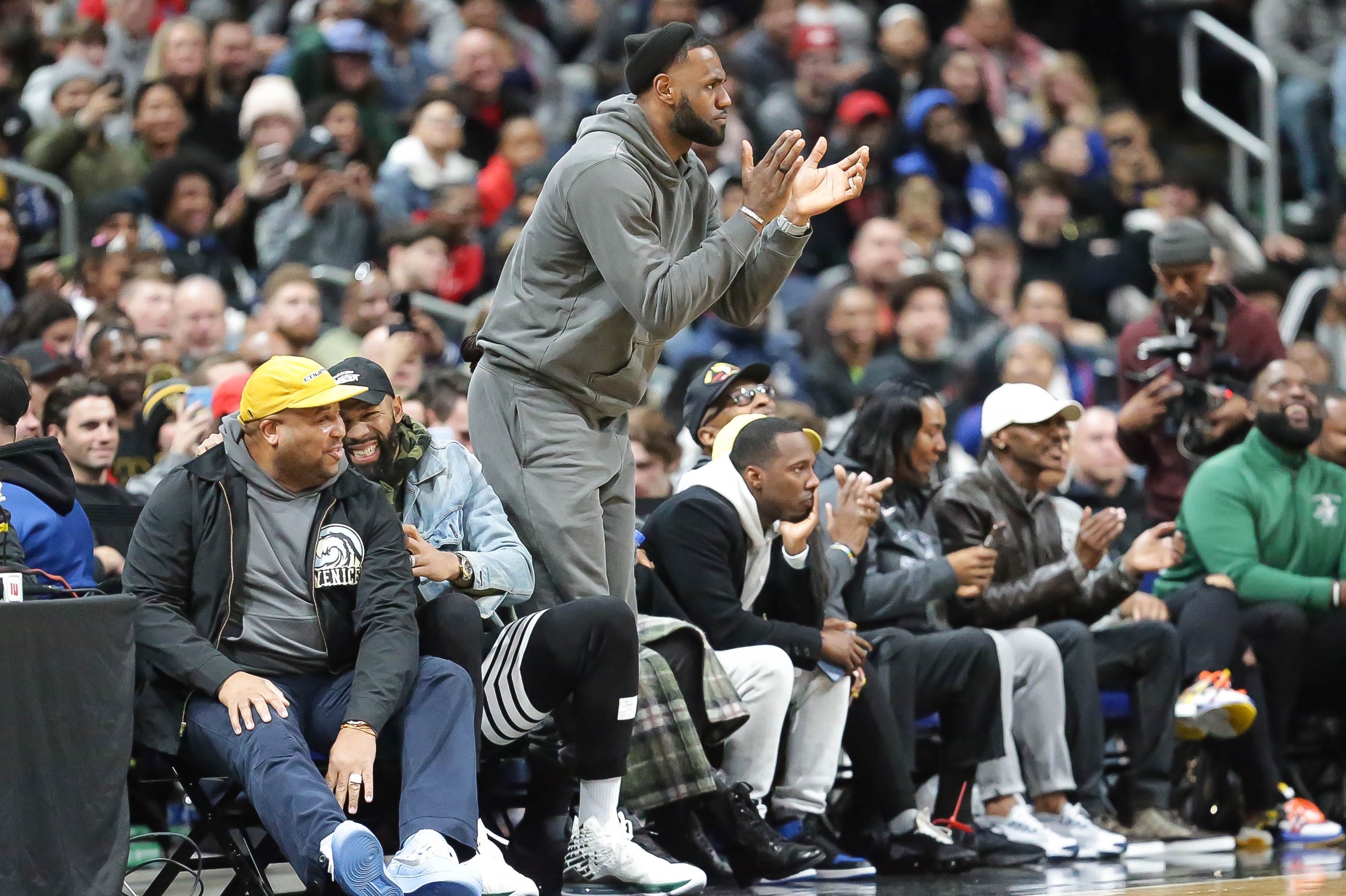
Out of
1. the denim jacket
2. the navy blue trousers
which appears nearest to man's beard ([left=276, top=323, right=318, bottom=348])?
the denim jacket

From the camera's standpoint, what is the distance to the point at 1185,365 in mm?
7977

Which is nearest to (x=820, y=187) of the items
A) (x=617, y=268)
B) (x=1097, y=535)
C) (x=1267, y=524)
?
(x=617, y=268)

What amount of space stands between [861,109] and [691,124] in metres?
7.24

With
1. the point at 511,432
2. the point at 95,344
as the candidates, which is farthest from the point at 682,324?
the point at 95,344

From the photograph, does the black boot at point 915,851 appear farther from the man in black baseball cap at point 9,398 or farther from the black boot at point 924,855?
the man in black baseball cap at point 9,398

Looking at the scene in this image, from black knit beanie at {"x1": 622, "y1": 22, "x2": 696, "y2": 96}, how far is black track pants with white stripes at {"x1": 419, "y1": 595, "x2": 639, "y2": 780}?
1.36 meters

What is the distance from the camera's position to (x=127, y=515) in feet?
19.8

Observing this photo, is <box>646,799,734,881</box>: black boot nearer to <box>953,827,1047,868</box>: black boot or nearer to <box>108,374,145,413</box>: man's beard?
<box>953,827,1047,868</box>: black boot

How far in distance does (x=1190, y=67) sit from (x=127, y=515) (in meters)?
9.42

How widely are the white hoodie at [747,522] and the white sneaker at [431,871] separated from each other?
5.91 ft

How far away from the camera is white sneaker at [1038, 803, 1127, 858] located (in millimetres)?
6660

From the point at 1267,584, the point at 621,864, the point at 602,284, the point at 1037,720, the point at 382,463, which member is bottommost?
the point at 1037,720

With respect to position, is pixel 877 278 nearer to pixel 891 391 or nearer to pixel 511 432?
pixel 891 391

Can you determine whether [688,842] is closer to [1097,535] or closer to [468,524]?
[468,524]
